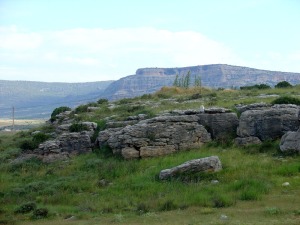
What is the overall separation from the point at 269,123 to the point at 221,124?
9.15 feet

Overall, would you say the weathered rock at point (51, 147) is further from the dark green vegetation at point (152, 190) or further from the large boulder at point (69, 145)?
the dark green vegetation at point (152, 190)

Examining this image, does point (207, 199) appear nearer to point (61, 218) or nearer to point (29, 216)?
point (61, 218)

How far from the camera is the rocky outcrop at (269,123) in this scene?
23250 mm

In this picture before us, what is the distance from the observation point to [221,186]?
17.0 m

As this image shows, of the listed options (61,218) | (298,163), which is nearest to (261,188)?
(298,163)

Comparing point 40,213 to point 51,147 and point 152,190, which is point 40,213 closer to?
point 152,190

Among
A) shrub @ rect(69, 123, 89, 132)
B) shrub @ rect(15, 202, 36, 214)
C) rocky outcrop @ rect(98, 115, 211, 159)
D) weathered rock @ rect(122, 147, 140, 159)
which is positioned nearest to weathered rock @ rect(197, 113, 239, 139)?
rocky outcrop @ rect(98, 115, 211, 159)

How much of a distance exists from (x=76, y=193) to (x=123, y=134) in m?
6.37

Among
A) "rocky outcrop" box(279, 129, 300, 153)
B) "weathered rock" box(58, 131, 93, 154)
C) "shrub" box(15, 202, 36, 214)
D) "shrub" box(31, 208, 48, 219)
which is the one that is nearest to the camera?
"shrub" box(31, 208, 48, 219)

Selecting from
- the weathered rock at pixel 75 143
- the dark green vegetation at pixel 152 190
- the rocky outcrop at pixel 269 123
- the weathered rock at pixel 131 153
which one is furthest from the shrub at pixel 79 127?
the rocky outcrop at pixel 269 123

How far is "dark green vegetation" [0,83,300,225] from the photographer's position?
1412cm

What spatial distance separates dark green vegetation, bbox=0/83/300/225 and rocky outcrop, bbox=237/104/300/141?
1.07 meters

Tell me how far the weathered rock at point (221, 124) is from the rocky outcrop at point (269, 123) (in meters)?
0.66

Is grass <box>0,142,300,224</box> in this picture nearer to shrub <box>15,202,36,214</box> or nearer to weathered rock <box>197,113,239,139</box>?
shrub <box>15,202,36,214</box>
